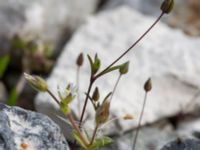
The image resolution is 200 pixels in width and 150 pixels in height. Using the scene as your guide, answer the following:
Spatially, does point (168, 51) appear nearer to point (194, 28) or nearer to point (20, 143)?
point (194, 28)

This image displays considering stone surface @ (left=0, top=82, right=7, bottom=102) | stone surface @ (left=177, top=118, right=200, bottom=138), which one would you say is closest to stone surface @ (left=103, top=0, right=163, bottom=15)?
stone surface @ (left=0, top=82, right=7, bottom=102)

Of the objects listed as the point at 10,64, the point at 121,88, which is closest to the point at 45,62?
the point at 10,64

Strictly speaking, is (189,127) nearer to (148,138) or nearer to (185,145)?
(148,138)

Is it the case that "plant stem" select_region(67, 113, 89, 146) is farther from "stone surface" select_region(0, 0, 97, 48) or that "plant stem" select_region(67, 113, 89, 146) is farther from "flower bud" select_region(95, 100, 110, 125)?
"stone surface" select_region(0, 0, 97, 48)

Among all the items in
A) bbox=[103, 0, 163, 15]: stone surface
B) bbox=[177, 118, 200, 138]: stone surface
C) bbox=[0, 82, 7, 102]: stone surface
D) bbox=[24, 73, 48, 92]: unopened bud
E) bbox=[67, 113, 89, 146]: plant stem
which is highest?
bbox=[24, 73, 48, 92]: unopened bud

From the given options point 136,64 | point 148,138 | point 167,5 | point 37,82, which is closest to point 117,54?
point 136,64

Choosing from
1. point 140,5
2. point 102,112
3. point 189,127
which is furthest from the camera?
point 140,5

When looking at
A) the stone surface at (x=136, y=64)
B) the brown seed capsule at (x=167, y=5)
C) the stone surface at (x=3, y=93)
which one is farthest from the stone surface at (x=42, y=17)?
the brown seed capsule at (x=167, y=5)
